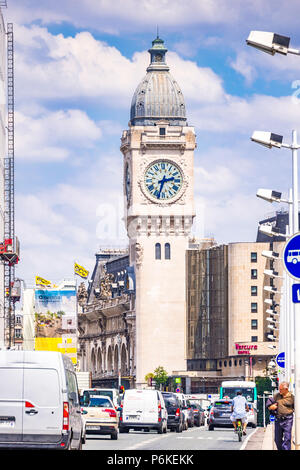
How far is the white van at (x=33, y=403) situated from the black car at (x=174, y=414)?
117 feet

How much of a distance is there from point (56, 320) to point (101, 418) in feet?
320

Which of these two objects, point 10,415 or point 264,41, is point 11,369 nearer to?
point 10,415

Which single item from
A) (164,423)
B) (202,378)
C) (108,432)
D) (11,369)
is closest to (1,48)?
(164,423)

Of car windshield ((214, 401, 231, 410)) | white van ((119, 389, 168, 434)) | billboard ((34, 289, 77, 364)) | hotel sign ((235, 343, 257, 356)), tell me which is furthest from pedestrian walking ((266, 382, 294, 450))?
hotel sign ((235, 343, 257, 356))

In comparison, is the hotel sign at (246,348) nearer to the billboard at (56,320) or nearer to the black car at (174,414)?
the billboard at (56,320)

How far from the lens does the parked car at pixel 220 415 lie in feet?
244

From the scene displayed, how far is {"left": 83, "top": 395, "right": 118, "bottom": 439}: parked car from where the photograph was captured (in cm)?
5184

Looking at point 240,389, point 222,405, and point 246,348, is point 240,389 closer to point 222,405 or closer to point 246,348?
point 222,405

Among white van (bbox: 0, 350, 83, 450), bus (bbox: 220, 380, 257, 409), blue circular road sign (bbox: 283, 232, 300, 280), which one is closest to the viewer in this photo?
blue circular road sign (bbox: 283, 232, 300, 280)

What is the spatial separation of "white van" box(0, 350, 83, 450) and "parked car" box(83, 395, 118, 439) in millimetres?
19761

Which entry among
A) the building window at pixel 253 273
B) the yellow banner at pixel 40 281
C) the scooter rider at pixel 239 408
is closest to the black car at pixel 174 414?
the scooter rider at pixel 239 408

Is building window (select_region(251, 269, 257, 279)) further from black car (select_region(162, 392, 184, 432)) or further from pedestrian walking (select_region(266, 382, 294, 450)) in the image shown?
pedestrian walking (select_region(266, 382, 294, 450))

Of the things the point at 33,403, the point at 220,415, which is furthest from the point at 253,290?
the point at 33,403

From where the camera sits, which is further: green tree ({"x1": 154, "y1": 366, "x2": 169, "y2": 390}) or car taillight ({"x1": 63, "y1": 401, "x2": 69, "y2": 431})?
green tree ({"x1": 154, "y1": 366, "x2": 169, "y2": 390})
